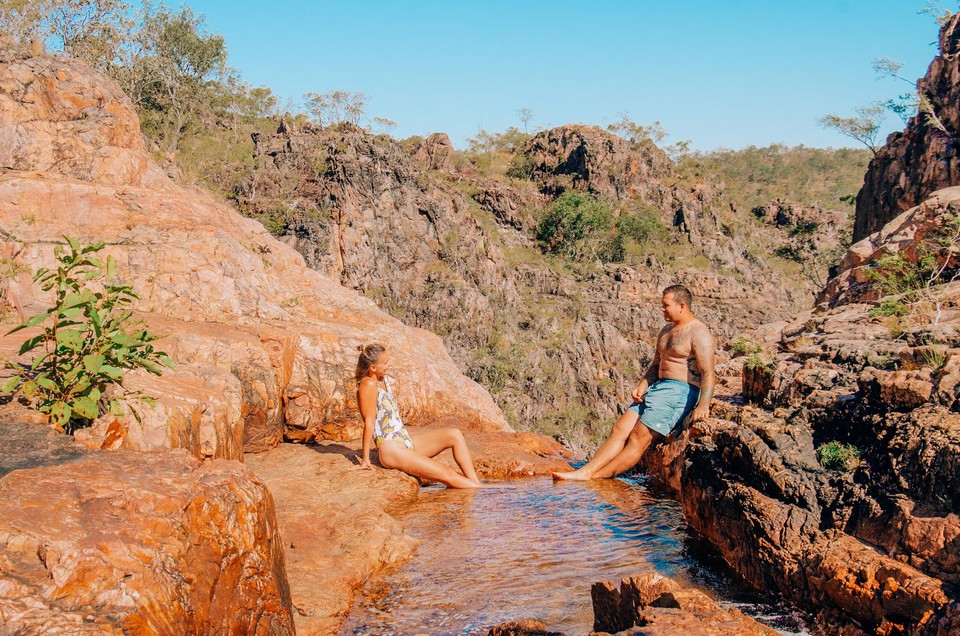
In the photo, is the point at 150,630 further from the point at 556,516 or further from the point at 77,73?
the point at 77,73

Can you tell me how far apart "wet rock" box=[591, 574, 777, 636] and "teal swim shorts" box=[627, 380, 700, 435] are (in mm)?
3058

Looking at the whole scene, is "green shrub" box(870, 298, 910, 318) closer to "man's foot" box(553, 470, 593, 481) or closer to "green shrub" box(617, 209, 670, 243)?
"man's foot" box(553, 470, 593, 481)

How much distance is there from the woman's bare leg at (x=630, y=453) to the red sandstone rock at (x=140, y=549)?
3.79 m

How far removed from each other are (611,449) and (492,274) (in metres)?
37.1

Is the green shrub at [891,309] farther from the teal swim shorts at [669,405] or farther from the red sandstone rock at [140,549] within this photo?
the red sandstone rock at [140,549]

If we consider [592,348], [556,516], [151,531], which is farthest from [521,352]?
[151,531]

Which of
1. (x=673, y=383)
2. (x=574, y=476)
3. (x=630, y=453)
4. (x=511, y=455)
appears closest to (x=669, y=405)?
(x=673, y=383)

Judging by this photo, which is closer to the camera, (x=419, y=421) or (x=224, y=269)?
(x=224, y=269)

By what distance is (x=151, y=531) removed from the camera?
244cm

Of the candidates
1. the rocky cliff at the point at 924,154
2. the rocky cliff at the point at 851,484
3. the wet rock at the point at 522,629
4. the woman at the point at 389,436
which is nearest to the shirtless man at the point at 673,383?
the rocky cliff at the point at 851,484

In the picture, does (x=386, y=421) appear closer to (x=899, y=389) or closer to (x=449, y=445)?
(x=449, y=445)

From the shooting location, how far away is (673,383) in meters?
5.97

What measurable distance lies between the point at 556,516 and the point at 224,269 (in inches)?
182

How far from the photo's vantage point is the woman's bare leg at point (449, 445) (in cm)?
631
